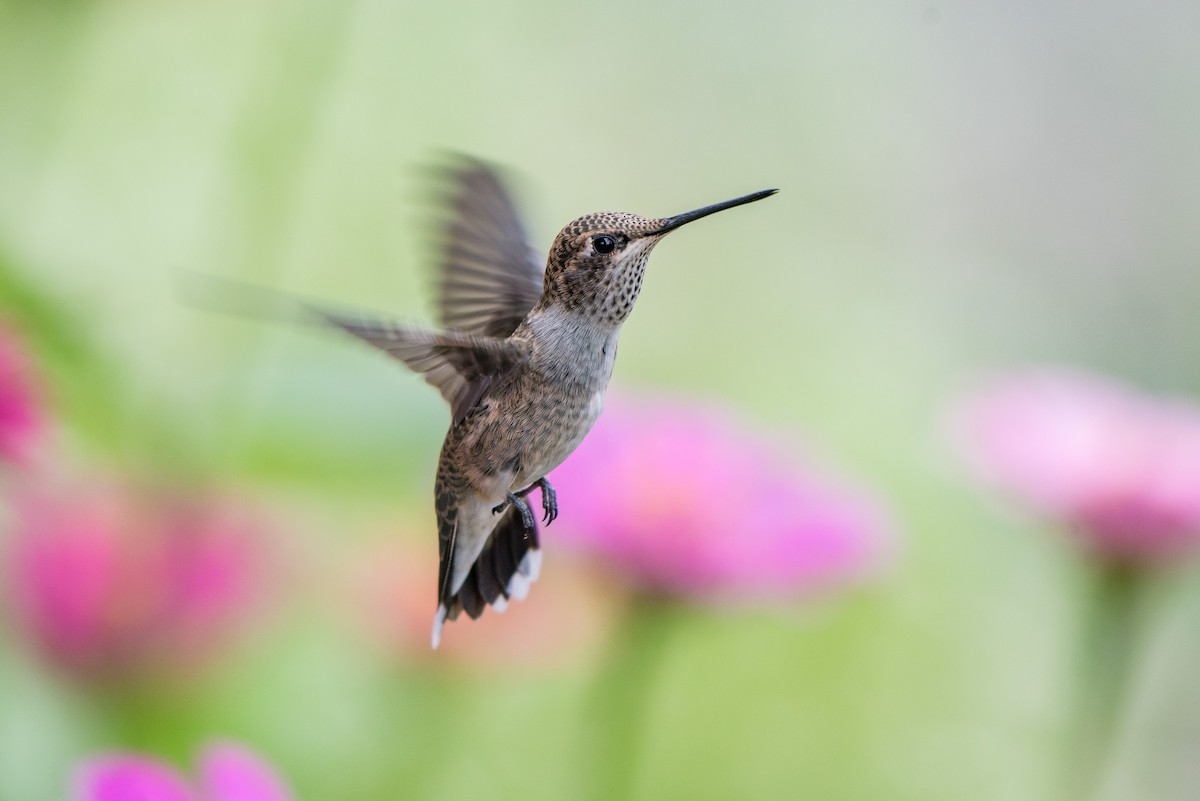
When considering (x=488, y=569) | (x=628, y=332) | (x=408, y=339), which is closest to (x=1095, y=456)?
(x=488, y=569)

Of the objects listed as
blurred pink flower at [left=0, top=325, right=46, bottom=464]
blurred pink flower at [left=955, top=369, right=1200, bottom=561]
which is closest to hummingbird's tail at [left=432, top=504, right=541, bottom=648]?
blurred pink flower at [left=0, top=325, right=46, bottom=464]

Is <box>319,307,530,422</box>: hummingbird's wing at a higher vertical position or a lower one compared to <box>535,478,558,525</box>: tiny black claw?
higher

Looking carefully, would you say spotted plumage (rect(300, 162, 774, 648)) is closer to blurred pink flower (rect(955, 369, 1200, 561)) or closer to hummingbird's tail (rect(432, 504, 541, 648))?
hummingbird's tail (rect(432, 504, 541, 648))

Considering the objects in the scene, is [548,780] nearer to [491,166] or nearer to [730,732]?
[730,732]

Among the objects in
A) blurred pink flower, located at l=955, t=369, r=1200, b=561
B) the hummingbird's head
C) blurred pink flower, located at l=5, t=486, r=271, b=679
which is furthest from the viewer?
blurred pink flower, located at l=955, t=369, r=1200, b=561

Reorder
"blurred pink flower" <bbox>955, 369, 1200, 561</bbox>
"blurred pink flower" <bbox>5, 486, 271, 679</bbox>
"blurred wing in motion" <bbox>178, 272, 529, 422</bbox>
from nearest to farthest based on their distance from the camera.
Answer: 1. "blurred wing in motion" <bbox>178, 272, 529, 422</bbox>
2. "blurred pink flower" <bbox>5, 486, 271, 679</bbox>
3. "blurred pink flower" <bbox>955, 369, 1200, 561</bbox>

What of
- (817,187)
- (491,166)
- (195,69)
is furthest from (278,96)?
(817,187)

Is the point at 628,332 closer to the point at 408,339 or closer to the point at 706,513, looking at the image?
the point at 706,513
